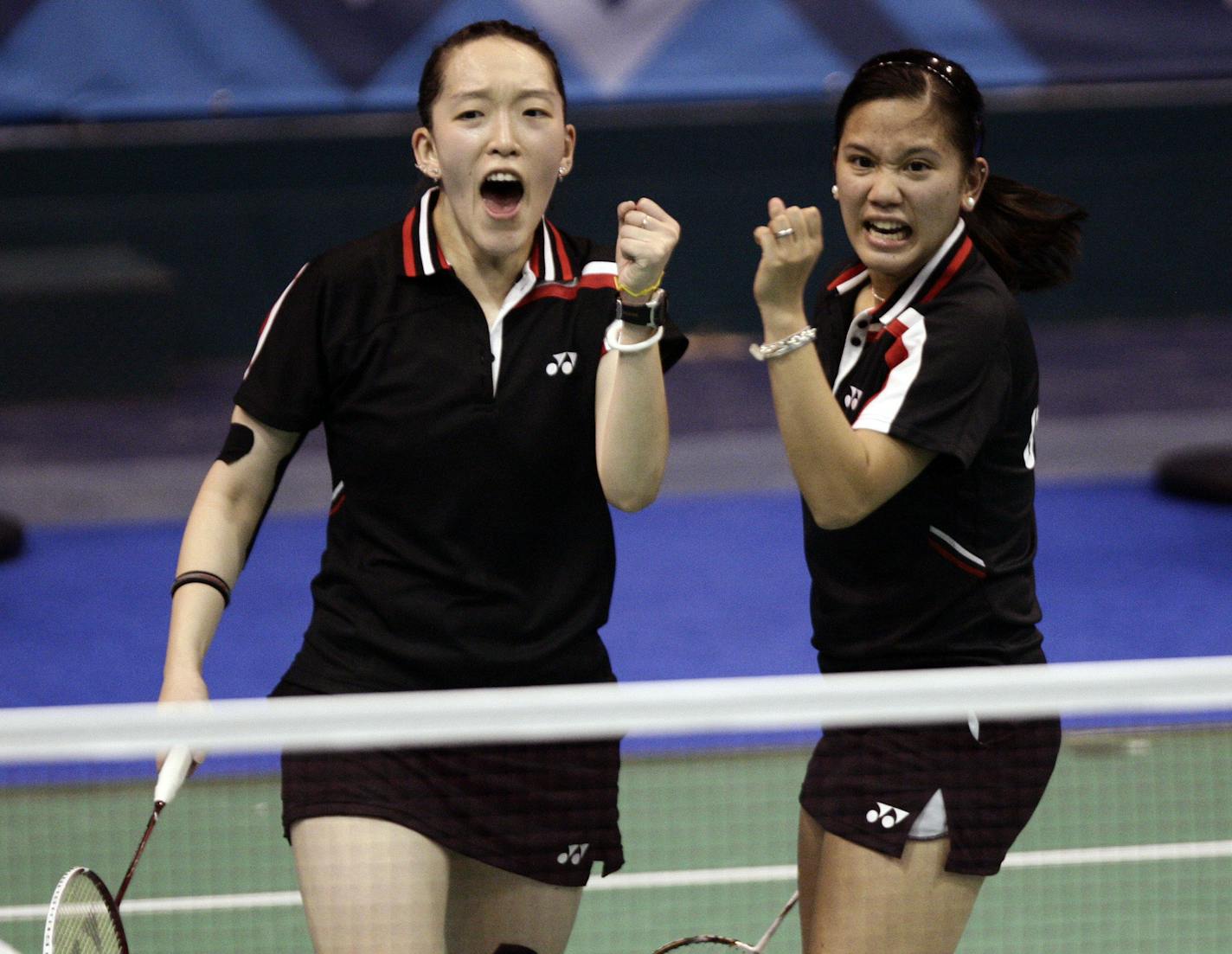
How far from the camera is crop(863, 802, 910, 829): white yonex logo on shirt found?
2623mm

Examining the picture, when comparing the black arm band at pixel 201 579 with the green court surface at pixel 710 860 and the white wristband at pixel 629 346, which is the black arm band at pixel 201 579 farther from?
the green court surface at pixel 710 860

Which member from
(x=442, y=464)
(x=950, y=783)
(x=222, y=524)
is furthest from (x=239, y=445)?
(x=950, y=783)

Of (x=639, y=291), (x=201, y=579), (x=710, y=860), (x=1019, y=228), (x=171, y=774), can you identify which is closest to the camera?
(x=171, y=774)

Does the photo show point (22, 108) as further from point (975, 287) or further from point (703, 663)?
point (975, 287)

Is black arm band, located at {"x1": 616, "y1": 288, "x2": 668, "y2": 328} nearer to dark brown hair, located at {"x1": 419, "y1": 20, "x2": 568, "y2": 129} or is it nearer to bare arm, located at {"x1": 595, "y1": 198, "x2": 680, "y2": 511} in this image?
bare arm, located at {"x1": 595, "y1": 198, "x2": 680, "y2": 511}

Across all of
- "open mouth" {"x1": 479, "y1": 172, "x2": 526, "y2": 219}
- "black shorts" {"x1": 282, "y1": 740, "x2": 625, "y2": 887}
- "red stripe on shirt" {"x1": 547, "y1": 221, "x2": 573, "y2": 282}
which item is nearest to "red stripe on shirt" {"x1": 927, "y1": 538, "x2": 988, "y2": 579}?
"black shorts" {"x1": 282, "y1": 740, "x2": 625, "y2": 887}

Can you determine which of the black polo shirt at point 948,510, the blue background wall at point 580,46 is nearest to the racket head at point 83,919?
the black polo shirt at point 948,510

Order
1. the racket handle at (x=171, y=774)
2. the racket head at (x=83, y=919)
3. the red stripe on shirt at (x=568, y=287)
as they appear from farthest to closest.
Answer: the red stripe on shirt at (x=568, y=287) → the racket head at (x=83, y=919) → the racket handle at (x=171, y=774)

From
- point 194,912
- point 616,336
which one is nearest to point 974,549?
point 616,336

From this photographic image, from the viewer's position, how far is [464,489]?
270cm

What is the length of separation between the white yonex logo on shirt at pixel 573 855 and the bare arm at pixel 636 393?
538mm

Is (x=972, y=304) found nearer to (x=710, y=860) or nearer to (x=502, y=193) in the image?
(x=502, y=193)

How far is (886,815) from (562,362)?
81cm

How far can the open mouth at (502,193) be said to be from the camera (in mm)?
2719
